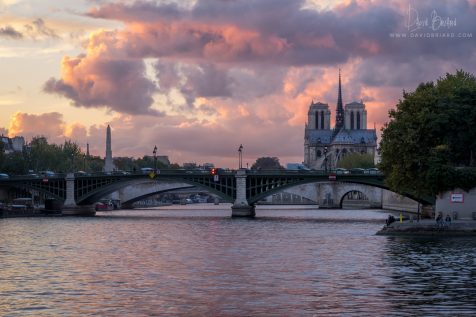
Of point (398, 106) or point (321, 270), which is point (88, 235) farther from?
point (321, 270)

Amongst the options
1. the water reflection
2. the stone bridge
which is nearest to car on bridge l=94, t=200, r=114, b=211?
the stone bridge

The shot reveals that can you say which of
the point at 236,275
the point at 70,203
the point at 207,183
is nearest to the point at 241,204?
the point at 207,183

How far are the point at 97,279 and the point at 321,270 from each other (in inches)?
500

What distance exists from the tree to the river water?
8364 millimetres

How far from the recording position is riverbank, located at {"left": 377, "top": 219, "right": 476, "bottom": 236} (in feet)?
Answer: 279

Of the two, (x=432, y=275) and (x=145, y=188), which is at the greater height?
(x=145, y=188)

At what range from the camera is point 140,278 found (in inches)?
2132

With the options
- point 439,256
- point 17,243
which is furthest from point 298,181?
point 439,256

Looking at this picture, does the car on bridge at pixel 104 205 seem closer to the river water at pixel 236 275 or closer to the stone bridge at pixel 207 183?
the stone bridge at pixel 207 183

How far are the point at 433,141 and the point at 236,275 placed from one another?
4641 cm

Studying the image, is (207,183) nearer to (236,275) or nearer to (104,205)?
(104,205)

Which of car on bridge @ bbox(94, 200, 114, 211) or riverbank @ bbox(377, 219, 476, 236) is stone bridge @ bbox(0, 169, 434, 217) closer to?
car on bridge @ bbox(94, 200, 114, 211)

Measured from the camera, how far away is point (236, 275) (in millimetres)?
55562

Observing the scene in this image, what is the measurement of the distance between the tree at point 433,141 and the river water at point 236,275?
8.36 meters
